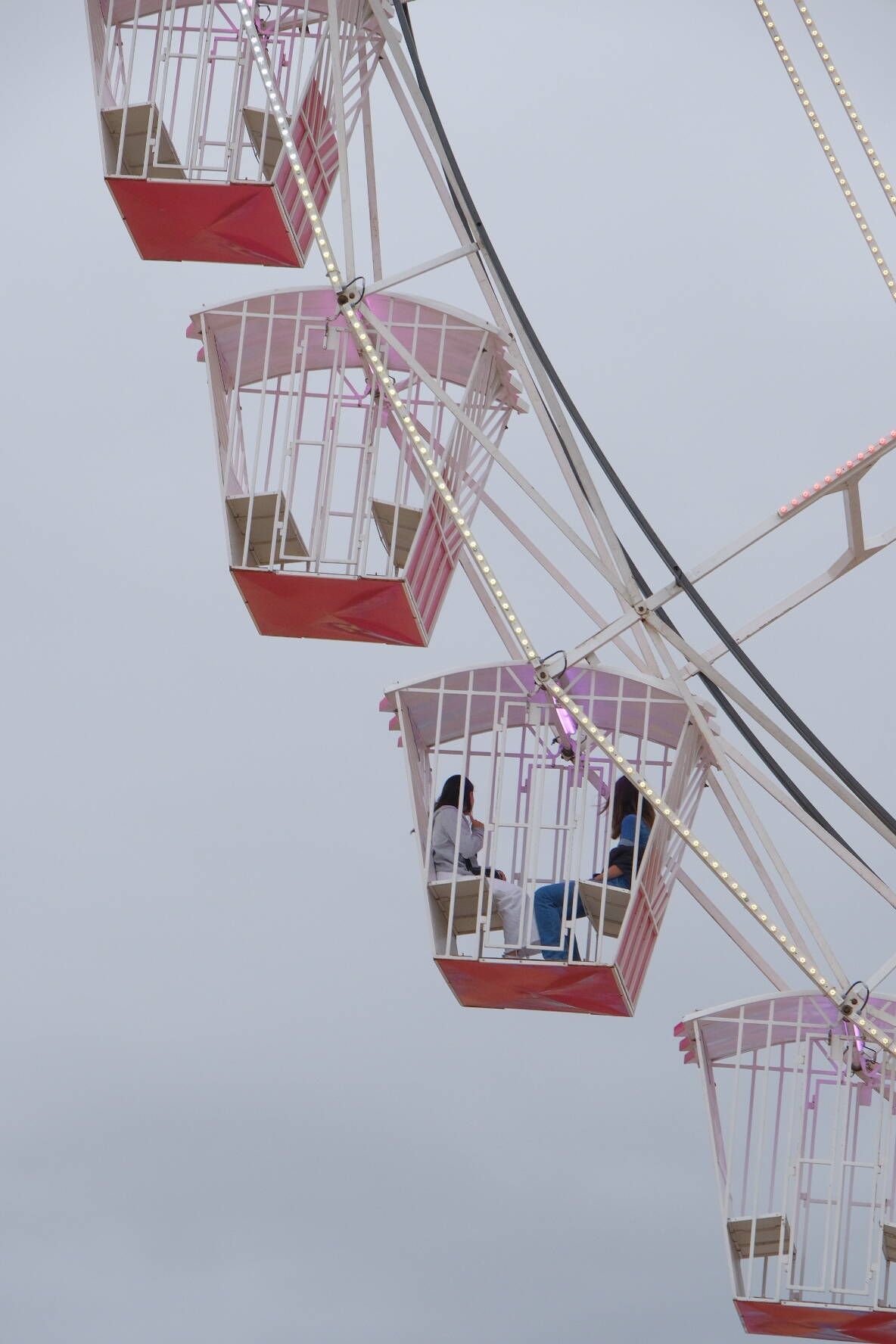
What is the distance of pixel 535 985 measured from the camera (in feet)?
32.2

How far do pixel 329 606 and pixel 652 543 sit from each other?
135 centimetres

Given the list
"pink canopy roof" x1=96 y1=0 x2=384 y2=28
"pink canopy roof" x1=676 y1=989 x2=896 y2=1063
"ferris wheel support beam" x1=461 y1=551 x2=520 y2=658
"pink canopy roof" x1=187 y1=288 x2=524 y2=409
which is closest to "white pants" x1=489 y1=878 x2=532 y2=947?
"pink canopy roof" x1=676 y1=989 x2=896 y2=1063

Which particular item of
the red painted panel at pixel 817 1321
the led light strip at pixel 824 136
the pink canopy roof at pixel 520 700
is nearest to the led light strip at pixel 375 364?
the pink canopy roof at pixel 520 700

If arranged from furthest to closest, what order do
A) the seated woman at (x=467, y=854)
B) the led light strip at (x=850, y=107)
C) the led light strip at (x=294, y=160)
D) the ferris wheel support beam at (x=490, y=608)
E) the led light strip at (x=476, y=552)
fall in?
the led light strip at (x=850, y=107)
the ferris wheel support beam at (x=490, y=608)
the led light strip at (x=294, y=160)
the seated woman at (x=467, y=854)
the led light strip at (x=476, y=552)

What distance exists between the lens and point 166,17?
1101cm

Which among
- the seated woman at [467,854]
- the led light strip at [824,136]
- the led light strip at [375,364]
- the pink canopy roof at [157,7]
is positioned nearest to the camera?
the led light strip at [375,364]

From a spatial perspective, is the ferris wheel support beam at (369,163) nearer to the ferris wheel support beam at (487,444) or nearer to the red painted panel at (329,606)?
the ferris wheel support beam at (487,444)

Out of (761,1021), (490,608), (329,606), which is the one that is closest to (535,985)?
(761,1021)

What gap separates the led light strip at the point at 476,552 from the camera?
30.1 ft

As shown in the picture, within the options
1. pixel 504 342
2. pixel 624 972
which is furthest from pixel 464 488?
pixel 624 972

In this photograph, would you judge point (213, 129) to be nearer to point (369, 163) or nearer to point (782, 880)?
point (369, 163)

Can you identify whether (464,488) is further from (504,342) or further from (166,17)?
(166,17)

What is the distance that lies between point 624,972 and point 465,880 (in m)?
0.70

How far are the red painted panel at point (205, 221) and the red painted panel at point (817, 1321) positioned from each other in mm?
4777
